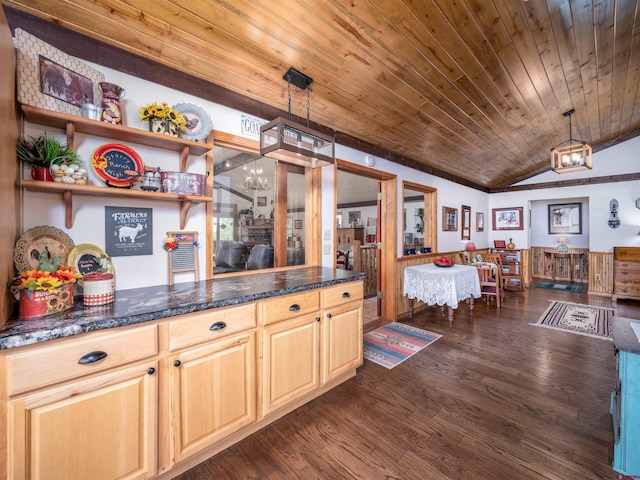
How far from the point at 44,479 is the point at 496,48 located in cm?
386

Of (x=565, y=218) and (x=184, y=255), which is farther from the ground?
(x=565, y=218)

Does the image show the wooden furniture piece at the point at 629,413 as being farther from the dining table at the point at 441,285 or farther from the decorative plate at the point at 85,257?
the decorative plate at the point at 85,257

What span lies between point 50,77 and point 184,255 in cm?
118

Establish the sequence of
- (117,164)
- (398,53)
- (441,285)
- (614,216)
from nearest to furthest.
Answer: (117,164) → (398,53) → (441,285) → (614,216)

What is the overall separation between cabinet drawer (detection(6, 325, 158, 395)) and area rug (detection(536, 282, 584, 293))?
7862 mm

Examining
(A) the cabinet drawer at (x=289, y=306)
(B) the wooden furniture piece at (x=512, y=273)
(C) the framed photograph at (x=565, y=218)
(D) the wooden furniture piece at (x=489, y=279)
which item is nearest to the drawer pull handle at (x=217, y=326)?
(A) the cabinet drawer at (x=289, y=306)

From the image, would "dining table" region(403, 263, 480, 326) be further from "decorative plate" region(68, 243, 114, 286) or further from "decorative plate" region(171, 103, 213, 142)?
"decorative plate" region(68, 243, 114, 286)

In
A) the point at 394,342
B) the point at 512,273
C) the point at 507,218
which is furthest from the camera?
the point at 507,218

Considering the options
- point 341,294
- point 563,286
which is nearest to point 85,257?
point 341,294

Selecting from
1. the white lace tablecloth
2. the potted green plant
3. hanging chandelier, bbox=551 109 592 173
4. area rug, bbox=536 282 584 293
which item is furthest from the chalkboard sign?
area rug, bbox=536 282 584 293

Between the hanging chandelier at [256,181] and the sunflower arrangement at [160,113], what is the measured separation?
32.4 inches

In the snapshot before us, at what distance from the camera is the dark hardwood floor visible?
4.99ft

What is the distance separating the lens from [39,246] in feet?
4.55

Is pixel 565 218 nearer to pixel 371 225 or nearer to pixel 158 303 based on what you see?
pixel 371 225
